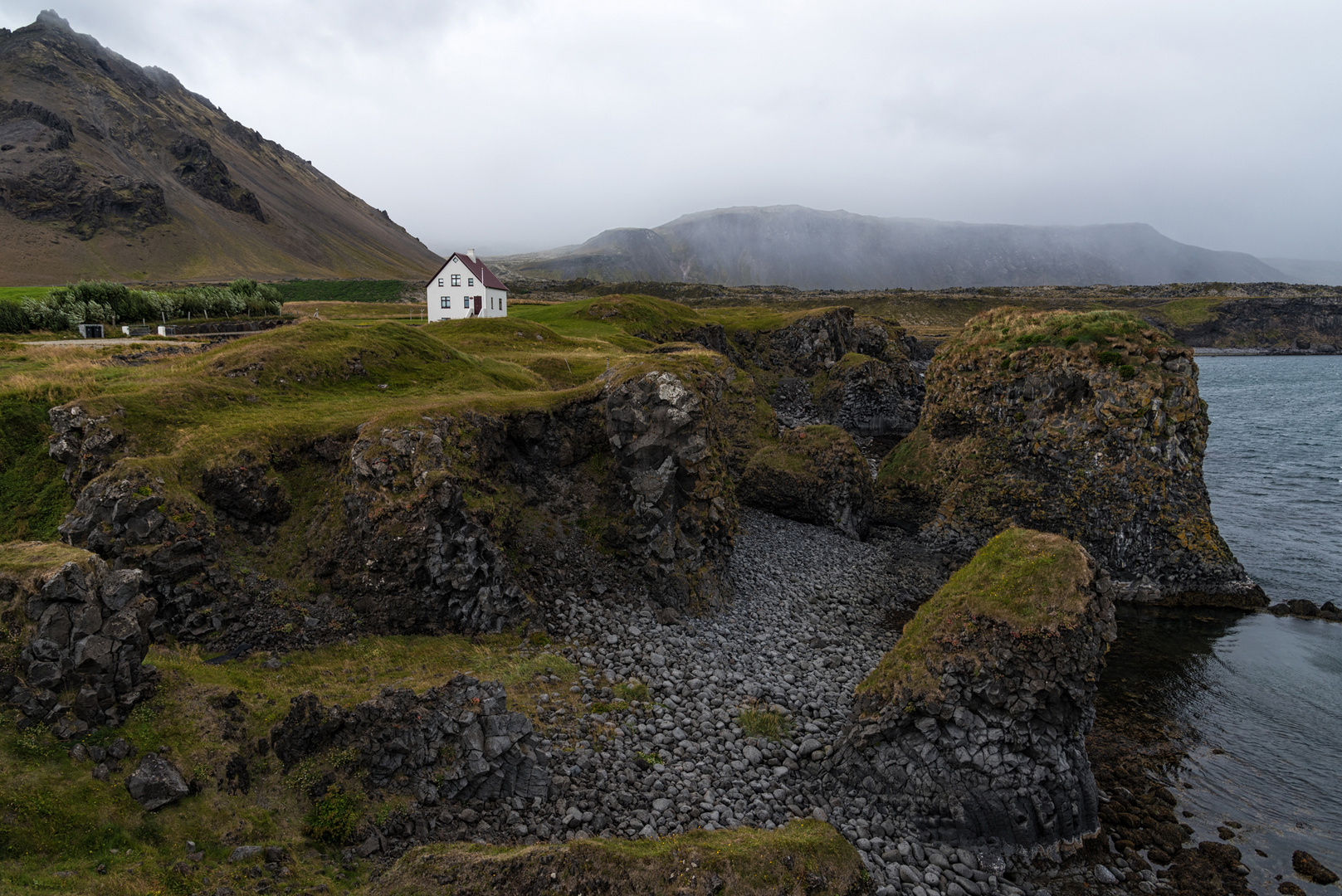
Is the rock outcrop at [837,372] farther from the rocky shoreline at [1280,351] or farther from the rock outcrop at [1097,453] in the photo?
the rocky shoreline at [1280,351]

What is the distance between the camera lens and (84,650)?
12648mm

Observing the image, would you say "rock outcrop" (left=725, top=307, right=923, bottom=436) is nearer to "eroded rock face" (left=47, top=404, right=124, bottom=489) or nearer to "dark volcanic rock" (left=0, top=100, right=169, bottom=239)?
"eroded rock face" (left=47, top=404, right=124, bottom=489)

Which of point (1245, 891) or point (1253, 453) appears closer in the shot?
point (1245, 891)

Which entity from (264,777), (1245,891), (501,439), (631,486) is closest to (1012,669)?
(1245,891)

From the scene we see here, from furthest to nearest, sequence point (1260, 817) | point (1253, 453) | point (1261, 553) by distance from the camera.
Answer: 1. point (1253, 453)
2. point (1261, 553)
3. point (1260, 817)

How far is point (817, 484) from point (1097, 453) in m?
14.8

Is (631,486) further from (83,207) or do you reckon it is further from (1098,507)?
(83,207)

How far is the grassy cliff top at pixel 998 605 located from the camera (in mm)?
16734

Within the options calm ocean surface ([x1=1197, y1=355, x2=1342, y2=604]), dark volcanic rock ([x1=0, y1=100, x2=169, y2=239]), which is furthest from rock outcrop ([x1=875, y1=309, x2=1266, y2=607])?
dark volcanic rock ([x1=0, y1=100, x2=169, y2=239])

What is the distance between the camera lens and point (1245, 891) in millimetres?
15031

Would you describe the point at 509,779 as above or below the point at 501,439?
below

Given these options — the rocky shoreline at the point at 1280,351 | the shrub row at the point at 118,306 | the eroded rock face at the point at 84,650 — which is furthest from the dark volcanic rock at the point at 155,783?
the rocky shoreline at the point at 1280,351

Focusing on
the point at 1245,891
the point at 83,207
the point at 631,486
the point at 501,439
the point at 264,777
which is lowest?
the point at 1245,891

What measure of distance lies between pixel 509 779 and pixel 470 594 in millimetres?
7488
